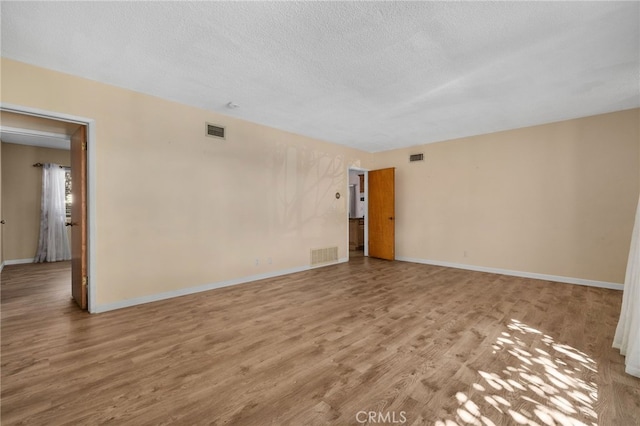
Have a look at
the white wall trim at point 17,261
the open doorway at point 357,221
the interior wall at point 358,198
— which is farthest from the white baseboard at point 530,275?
the white wall trim at point 17,261

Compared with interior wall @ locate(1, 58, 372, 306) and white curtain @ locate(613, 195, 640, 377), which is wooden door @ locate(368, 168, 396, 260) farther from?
white curtain @ locate(613, 195, 640, 377)

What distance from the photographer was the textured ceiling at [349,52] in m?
2.06

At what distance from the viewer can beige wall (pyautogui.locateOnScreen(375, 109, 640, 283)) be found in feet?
13.6

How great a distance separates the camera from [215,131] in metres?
4.22

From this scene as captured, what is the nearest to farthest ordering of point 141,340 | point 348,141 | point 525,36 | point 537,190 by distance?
point 525,36
point 141,340
point 537,190
point 348,141

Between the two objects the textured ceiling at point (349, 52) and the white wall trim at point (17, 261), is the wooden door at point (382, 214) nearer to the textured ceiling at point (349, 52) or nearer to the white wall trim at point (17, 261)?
the textured ceiling at point (349, 52)

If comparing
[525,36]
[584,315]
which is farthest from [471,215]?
[525,36]

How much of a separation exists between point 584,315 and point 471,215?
2686 millimetres

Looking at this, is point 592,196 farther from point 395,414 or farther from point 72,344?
point 72,344

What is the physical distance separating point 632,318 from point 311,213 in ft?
14.9

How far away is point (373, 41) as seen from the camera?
240 cm

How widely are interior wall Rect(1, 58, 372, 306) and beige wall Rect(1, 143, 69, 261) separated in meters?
4.85

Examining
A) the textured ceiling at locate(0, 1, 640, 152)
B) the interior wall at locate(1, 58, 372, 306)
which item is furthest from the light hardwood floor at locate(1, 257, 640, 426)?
the textured ceiling at locate(0, 1, 640, 152)

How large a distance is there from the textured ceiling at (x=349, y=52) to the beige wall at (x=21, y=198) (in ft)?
16.3
